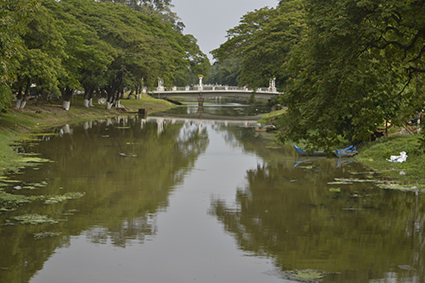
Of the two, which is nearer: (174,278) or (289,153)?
(174,278)

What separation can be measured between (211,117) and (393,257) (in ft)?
187

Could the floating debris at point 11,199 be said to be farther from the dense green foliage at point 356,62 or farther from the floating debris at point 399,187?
the floating debris at point 399,187

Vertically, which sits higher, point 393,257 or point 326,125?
point 326,125

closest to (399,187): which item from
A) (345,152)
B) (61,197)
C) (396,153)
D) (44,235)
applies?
(396,153)

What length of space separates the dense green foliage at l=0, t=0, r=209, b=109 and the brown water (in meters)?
13.0

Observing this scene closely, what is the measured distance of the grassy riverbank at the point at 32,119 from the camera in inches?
1003

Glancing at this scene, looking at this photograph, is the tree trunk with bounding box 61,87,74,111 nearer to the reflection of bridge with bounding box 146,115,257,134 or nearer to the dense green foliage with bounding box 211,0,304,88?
the reflection of bridge with bounding box 146,115,257,134

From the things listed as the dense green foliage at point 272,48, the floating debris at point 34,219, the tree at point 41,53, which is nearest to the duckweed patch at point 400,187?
the floating debris at point 34,219

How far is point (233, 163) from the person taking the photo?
96.8 feet

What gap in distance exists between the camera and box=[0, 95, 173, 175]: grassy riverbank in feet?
83.6

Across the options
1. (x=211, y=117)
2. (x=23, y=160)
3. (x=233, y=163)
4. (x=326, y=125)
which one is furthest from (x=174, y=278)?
(x=211, y=117)

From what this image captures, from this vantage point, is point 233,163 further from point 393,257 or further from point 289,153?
point 393,257

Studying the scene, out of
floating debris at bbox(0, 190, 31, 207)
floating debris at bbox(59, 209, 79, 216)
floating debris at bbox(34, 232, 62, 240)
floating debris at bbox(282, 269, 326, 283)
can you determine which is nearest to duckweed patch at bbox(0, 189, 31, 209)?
floating debris at bbox(0, 190, 31, 207)

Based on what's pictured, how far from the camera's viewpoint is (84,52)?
50.2m
